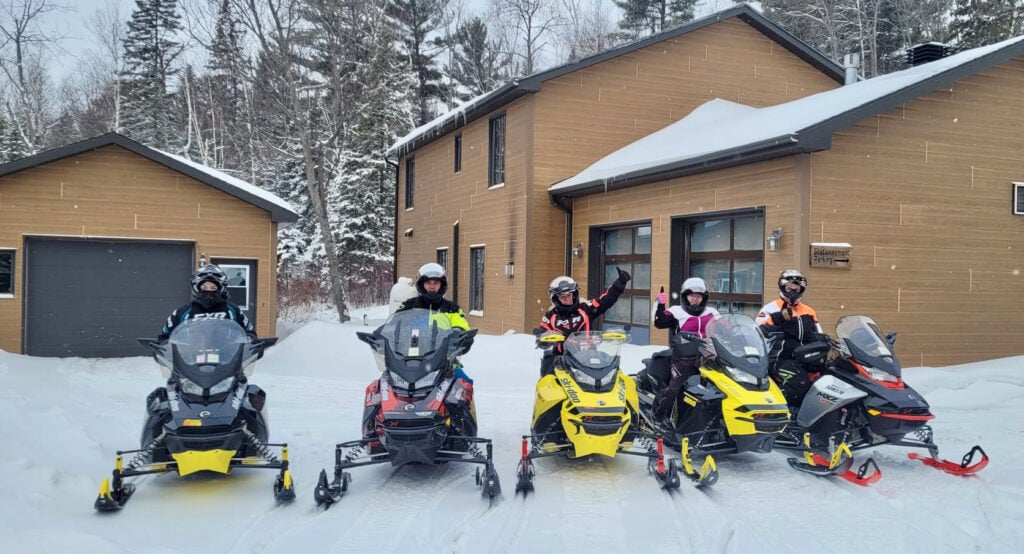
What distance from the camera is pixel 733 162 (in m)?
10.7

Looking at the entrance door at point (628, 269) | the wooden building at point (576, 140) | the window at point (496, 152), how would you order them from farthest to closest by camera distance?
the window at point (496, 152) → the wooden building at point (576, 140) → the entrance door at point (628, 269)

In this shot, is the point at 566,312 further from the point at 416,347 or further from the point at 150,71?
the point at 150,71

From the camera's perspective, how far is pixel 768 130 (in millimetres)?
10789

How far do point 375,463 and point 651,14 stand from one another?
31.8 meters

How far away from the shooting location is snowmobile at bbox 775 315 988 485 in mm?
5812

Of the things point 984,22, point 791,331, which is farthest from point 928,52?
point 984,22

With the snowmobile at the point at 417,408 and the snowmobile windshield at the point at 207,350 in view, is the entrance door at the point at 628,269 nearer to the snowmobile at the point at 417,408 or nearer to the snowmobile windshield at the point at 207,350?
the snowmobile at the point at 417,408

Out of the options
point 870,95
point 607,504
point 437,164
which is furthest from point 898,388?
point 437,164

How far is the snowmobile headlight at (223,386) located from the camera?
17.0 feet

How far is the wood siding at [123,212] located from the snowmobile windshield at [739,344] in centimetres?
1045

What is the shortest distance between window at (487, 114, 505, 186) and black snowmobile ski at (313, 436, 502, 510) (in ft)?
37.9

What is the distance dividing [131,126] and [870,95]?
3238cm

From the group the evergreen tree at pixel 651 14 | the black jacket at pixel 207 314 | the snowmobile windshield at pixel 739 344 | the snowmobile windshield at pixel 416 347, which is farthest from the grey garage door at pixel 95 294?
the evergreen tree at pixel 651 14

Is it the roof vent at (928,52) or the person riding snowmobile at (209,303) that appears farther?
the roof vent at (928,52)
